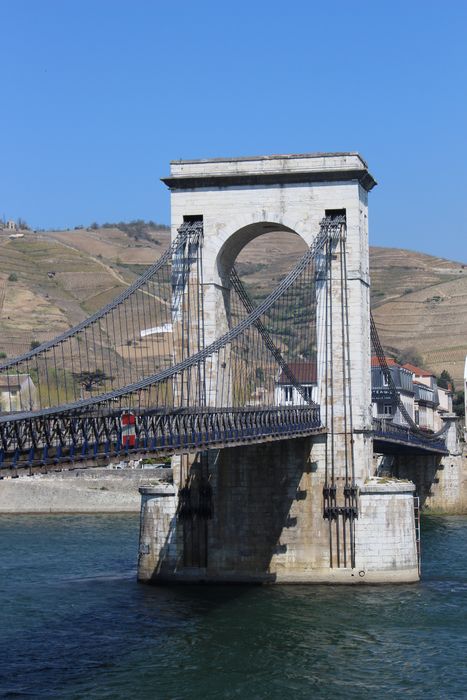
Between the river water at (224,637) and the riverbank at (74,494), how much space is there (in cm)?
2739

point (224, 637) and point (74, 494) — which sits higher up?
point (74, 494)

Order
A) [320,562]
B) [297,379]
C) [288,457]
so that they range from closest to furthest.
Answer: [320,562] → [288,457] → [297,379]

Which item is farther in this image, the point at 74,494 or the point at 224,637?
the point at 74,494

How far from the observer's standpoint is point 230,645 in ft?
130

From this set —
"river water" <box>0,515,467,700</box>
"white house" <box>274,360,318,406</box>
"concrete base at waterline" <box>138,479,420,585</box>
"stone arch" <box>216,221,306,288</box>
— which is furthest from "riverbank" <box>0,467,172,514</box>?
"concrete base at waterline" <box>138,479,420,585</box>

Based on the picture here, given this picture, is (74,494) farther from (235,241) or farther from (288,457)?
(288,457)

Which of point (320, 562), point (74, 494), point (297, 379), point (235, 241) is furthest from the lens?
point (74, 494)

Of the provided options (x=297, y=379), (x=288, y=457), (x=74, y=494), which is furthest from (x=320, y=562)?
(x=74, y=494)

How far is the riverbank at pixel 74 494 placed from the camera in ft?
272

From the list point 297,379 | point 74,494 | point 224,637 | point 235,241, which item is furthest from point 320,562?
point 74,494

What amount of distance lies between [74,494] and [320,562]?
3581cm

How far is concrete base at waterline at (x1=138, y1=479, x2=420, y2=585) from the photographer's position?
4853 cm

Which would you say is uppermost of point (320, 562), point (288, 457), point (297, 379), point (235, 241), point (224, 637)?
point (235, 241)

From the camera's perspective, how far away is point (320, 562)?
49.2m
